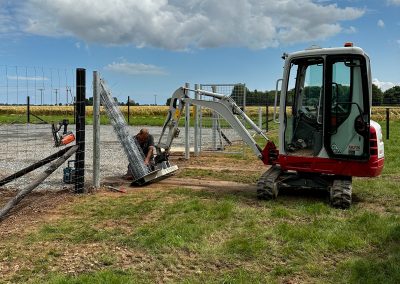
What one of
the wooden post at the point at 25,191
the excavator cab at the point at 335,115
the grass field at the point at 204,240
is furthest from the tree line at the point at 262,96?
the wooden post at the point at 25,191

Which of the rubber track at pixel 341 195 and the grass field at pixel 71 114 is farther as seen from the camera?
the grass field at pixel 71 114

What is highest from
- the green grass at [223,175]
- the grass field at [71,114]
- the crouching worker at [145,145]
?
the grass field at [71,114]

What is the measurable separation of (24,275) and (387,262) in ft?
12.7

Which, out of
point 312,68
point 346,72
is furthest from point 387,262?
point 312,68

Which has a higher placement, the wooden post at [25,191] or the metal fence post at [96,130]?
the metal fence post at [96,130]

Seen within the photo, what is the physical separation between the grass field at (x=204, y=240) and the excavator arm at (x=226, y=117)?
1.00 m

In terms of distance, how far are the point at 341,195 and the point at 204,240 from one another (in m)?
2.91

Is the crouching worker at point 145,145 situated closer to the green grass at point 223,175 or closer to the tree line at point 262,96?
the green grass at point 223,175

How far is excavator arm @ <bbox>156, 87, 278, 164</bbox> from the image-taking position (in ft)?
29.3

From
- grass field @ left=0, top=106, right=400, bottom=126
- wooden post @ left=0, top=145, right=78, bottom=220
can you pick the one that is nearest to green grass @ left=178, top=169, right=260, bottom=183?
wooden post @ left=0, top=145, right=78, bottom=220

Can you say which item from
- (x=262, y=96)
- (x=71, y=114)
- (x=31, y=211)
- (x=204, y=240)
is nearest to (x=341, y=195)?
(x=204, y=240)

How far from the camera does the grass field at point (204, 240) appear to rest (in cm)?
467

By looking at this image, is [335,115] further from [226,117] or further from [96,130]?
[96,130]

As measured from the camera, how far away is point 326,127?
783 centimetres
